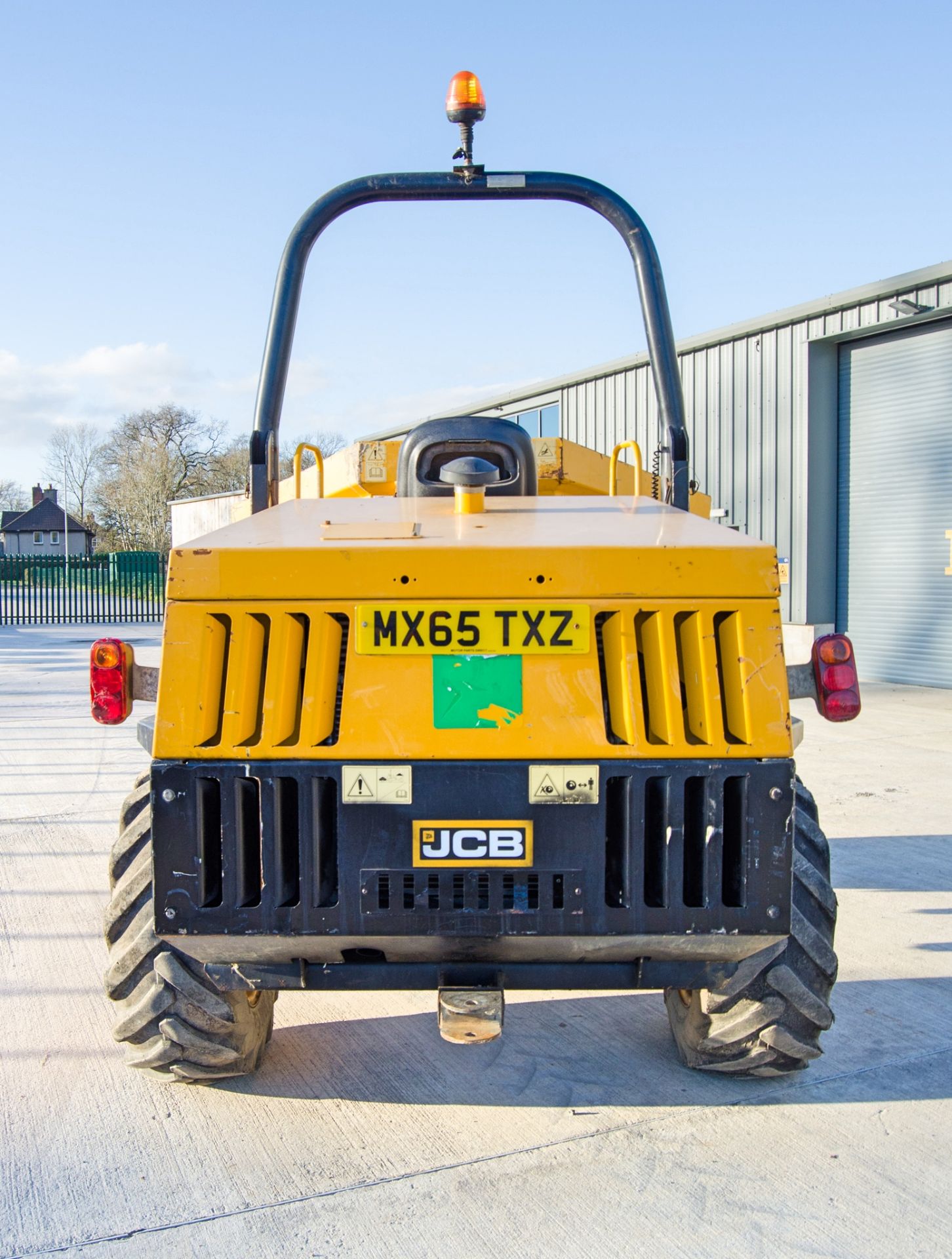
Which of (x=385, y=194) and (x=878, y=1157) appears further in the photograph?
(x=385, y=194)

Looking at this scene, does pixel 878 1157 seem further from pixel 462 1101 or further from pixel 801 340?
pixel 801 340

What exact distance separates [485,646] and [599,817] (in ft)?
1.49

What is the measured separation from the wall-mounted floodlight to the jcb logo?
11635mm

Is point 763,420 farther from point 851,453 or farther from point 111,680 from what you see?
point 111,680

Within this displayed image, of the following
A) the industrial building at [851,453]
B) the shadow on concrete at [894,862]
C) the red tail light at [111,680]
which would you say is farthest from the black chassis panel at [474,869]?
the industrial building at [851,453]

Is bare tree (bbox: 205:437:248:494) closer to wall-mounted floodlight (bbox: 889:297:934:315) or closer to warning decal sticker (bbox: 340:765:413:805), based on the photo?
wall-mounted floodlight (bbox: 889:297:934:315)

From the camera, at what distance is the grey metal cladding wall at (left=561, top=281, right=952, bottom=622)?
45.6 feet

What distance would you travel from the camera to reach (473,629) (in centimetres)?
238

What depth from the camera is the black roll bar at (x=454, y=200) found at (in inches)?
133

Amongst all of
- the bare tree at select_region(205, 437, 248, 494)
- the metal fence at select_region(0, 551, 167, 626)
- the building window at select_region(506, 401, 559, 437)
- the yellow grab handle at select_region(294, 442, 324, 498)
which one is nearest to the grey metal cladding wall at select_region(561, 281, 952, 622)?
the building window at select_region(506, 401, 559, 437)

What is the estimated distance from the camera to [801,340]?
13969 mm

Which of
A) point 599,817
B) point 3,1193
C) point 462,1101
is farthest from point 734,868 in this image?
point 3,1193

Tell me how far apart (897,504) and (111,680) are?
40.3ft

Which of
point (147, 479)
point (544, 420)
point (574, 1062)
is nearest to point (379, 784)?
point (574, 1062)
